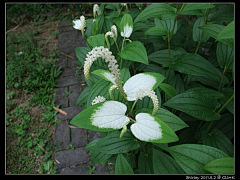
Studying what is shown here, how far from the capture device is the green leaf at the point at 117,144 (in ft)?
2.77

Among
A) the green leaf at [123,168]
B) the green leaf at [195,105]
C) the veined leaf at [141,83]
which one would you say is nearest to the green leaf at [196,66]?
the green leaf at [195,105]

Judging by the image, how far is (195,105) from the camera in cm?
90

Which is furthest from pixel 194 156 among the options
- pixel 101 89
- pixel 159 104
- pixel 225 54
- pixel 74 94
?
pixel 74 94

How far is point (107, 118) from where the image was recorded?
72 cm

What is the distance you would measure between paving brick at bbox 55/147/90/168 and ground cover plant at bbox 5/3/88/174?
3.3 inches

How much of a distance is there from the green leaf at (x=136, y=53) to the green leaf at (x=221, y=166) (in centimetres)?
51

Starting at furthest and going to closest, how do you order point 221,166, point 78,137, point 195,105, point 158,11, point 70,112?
point 70,112 → point 78,137 → point 158,11 → point 195,105 → point 221,166

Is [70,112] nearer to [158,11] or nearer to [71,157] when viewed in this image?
[71,157]

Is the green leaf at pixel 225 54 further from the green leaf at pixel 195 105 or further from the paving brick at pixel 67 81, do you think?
the paving brick at pixel 67 81

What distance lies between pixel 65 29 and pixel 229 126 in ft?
8.71

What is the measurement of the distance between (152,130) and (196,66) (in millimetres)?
518

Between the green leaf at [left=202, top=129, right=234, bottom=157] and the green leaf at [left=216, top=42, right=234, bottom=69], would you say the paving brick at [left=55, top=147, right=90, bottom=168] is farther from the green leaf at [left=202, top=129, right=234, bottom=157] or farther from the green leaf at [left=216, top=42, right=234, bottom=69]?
the green leaf at [left=216, top=42, right=234, bottom=69]

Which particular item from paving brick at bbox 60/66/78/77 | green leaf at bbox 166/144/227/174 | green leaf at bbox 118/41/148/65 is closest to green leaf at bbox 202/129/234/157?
green leaf at bbox 166/144/227/174

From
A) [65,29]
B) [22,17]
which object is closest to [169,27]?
[65,29]
